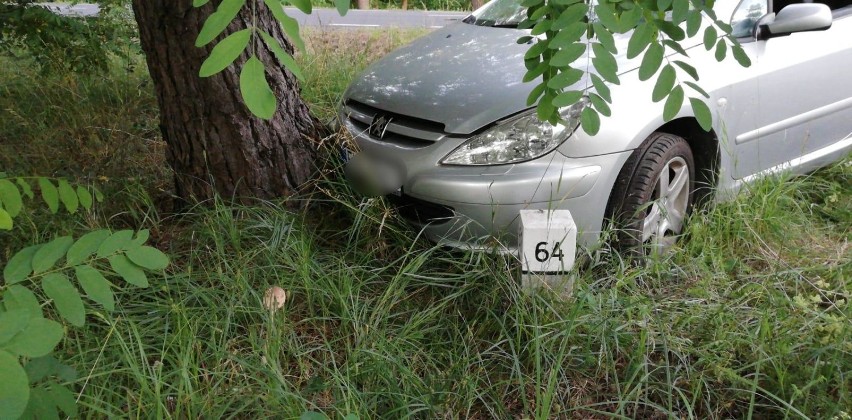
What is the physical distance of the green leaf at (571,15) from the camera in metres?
1.85

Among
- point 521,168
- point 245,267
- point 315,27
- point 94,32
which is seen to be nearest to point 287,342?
point 245,267

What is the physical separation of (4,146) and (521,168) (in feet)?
10.5

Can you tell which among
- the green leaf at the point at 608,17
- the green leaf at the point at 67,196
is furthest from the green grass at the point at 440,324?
the green leaf at the point at 608,17

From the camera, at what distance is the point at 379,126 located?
297 centimetres

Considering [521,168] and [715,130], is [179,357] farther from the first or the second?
[715,130]

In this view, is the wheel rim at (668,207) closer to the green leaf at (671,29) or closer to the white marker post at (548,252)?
the white marker post at (548,252)

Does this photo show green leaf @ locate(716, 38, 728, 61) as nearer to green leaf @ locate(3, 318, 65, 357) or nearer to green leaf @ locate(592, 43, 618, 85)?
green leaf @ locate(592, 43, 618, 85)

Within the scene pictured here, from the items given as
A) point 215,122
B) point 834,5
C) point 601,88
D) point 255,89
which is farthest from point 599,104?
point 834,5

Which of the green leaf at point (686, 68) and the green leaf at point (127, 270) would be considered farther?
the green leaf at point (686, 68)

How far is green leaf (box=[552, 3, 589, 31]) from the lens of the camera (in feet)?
6.07

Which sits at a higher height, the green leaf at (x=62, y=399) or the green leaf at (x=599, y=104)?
the green leaf at (x=599, y=104)

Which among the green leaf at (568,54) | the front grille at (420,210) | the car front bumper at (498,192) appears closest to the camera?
the green leaf at (568,54)

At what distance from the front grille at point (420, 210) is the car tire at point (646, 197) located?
0.67 m

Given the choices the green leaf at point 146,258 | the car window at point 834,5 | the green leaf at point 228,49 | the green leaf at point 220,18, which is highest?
the green leaf at point 220,18
